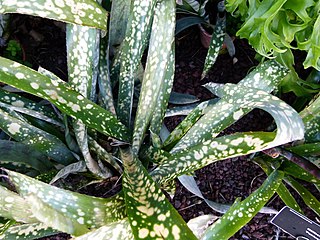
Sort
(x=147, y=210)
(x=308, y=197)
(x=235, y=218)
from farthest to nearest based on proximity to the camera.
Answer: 1. (x=308, y=197)
2. (x=235, y=218)
3. (x=147, y=210)

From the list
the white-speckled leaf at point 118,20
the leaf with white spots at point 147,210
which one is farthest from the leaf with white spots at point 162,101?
the leaf with white spots at point 147,210

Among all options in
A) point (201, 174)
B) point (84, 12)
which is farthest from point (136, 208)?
point (201, 174)

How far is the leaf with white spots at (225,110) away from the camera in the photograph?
2.62ft

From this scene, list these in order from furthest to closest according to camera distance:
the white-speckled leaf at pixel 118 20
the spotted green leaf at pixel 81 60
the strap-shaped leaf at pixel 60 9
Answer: the white-speckled leaf at pixel 118 20
the spotted green leaf at pixel 81 60
the strap-shaped leaf at pixel 60 9

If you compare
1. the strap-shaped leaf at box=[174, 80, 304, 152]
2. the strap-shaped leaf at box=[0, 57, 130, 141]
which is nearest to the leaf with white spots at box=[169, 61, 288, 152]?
the strap-shaped leaf at box=[174, 80, 304, 152]

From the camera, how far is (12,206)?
0.70m

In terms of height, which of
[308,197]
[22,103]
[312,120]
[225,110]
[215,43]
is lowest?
[308,197]

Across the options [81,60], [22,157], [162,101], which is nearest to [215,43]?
[162,101]

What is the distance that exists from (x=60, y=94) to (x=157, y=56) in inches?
7.6

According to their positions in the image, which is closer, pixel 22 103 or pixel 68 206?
pixel 68 206

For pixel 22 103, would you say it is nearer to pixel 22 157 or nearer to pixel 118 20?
pixel 22 157

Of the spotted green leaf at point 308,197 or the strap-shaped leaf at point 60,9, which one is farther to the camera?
the spotted green leaf at point 308,197

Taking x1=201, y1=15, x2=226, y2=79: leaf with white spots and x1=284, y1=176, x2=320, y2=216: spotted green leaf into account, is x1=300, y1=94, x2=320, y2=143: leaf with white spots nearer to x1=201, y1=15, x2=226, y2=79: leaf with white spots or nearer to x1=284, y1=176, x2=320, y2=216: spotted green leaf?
x1=284, y1=176, x2=320, y2=216: spotted green leaf

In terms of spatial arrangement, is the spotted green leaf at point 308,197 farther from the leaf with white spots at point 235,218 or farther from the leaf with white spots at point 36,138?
the leaf with white spots at point 36,138
